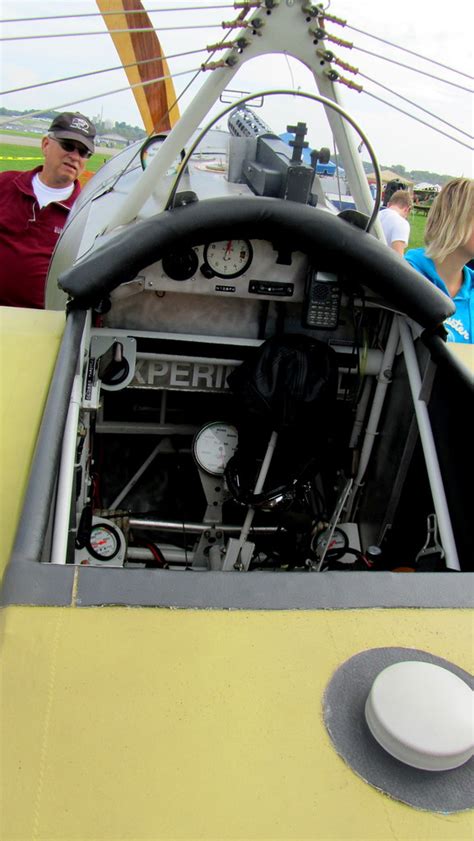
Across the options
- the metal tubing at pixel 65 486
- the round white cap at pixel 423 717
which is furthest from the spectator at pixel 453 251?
the round white cap at pixel 423 717

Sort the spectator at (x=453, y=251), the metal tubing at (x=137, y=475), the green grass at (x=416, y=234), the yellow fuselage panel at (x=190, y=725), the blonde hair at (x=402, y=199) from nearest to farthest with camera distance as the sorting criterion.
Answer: the yellow fuselage panel at (x=190, y=725) → the spectator at (x=453, y=251) → the metal tubing at (x=137, y=475) → the blonde hair at (x=402, y=199) → the green grass at (x=416, y=234)

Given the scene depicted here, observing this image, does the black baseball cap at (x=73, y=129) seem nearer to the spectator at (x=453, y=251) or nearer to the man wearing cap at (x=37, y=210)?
the man wearing cap at (x=37, y=210)

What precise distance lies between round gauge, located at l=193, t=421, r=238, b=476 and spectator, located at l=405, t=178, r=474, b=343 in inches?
46.3

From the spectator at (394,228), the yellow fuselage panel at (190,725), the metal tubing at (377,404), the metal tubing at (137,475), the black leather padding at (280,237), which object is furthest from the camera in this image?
the spectator at (394,228)

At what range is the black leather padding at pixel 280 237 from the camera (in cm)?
210

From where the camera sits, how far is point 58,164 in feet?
12.3

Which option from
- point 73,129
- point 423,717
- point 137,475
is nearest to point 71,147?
point 73,129

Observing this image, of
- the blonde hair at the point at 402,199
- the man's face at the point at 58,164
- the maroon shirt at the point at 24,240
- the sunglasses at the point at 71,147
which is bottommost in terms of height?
the maroon shirt at the point at 24,240

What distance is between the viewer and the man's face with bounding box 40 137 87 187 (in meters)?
3.71

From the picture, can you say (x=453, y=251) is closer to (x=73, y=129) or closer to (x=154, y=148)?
(x=154, y=148)

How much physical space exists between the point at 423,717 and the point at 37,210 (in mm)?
3658

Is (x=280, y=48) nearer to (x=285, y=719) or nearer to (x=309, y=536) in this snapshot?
(x=309, y=536)

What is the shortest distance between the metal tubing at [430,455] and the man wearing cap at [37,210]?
232 centimetres

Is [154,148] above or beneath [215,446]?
above
